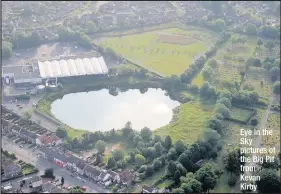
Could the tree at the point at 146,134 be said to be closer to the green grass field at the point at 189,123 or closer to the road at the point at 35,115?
the green grass field at the point at 189,123

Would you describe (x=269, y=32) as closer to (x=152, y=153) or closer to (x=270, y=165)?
(x=270, y=165)

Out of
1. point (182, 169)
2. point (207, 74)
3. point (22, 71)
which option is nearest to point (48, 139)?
point (182, 169)

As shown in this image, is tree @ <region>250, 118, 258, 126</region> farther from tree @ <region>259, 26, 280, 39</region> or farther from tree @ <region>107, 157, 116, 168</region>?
tree @ <region>259, 26, 280, 39</region>

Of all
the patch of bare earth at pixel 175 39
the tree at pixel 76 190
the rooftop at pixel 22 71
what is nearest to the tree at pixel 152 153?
the tree at pixel 76 190

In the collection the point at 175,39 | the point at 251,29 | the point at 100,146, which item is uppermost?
the point at 251,29

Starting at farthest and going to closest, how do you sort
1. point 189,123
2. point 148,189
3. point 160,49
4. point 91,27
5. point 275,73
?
Answer: point 91,27
point 160,49
point 275,73
point 189,123
point 148,189

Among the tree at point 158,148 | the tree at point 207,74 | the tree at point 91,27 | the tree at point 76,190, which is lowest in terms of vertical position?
the tree at point 76,190

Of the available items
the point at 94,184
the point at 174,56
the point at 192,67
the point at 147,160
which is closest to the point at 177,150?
the point at 147,160
